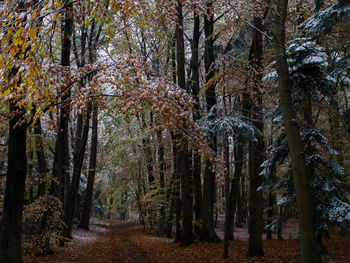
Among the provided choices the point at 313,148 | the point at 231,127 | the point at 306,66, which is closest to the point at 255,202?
the point at 313,148

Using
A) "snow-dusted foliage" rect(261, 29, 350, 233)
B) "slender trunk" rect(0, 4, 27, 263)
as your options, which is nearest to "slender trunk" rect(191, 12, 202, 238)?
"snow-dusted foliage" rect(261, 29, 350, 233)

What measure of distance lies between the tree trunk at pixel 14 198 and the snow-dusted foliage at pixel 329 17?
24.9 ft

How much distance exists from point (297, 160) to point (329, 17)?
3739 mm

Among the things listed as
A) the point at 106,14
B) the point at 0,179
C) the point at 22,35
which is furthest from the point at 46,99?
the point at 0,179

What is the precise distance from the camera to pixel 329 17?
294 inches

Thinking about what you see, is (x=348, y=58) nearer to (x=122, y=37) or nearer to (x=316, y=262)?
(x=316, y=262)

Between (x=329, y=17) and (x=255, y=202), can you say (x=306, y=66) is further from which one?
(x=255, y=202)

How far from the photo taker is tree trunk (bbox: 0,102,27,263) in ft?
21.6

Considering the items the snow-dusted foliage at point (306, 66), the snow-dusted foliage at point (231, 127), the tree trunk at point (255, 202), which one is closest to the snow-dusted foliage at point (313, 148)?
the snow-dusted foliage at point (306, 66)

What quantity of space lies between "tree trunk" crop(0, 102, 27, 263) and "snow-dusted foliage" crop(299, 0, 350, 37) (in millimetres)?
7582

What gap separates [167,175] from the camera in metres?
20.1

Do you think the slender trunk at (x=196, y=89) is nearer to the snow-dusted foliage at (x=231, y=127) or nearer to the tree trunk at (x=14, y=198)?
the snow-dusted foliage at (x=231, y=127)

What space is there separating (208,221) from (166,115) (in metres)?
9.35

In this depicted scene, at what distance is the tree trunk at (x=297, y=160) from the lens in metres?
6.45
